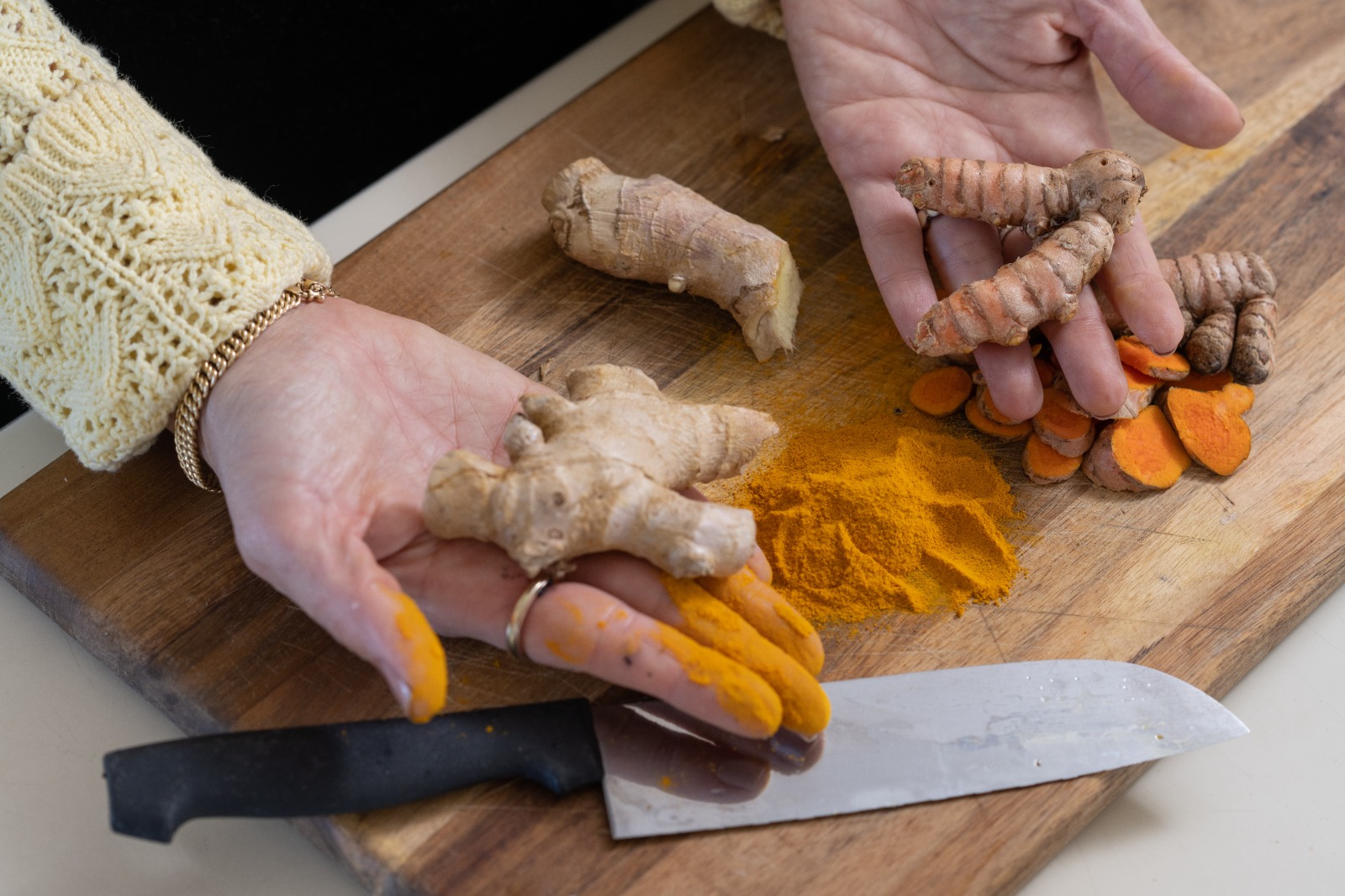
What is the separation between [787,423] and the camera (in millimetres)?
2100

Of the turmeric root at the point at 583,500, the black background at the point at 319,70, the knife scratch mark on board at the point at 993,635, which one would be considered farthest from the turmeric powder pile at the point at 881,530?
the black background at the point at 319,70

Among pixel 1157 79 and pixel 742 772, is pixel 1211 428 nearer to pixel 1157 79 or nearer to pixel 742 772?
pixel 1157 79

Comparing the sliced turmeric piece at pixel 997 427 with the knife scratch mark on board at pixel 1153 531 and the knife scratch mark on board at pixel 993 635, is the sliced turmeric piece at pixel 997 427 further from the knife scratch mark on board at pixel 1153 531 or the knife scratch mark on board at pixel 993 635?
the knife scratch mark on board at pixel 993 635

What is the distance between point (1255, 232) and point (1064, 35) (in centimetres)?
61

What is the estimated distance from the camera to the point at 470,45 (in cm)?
292

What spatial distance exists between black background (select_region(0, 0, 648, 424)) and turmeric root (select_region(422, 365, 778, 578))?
1.36m

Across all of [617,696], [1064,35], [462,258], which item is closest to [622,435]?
[617,696]

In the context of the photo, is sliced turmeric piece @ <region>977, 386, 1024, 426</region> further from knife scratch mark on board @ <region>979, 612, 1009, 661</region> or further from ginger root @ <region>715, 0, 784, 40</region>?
ginger root @ <region>715, 0, 784, 40</region>

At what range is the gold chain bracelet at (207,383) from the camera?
182cm

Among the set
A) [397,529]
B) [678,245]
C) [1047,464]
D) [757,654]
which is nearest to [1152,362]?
[1047,464]

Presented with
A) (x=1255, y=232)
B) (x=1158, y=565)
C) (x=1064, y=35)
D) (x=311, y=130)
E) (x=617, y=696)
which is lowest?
(x=311, y=130)

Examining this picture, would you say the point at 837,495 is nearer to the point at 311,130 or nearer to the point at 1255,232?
the point at 1255,232

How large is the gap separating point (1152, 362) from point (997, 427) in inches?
13.1

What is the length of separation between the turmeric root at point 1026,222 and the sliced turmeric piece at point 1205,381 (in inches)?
11.9
